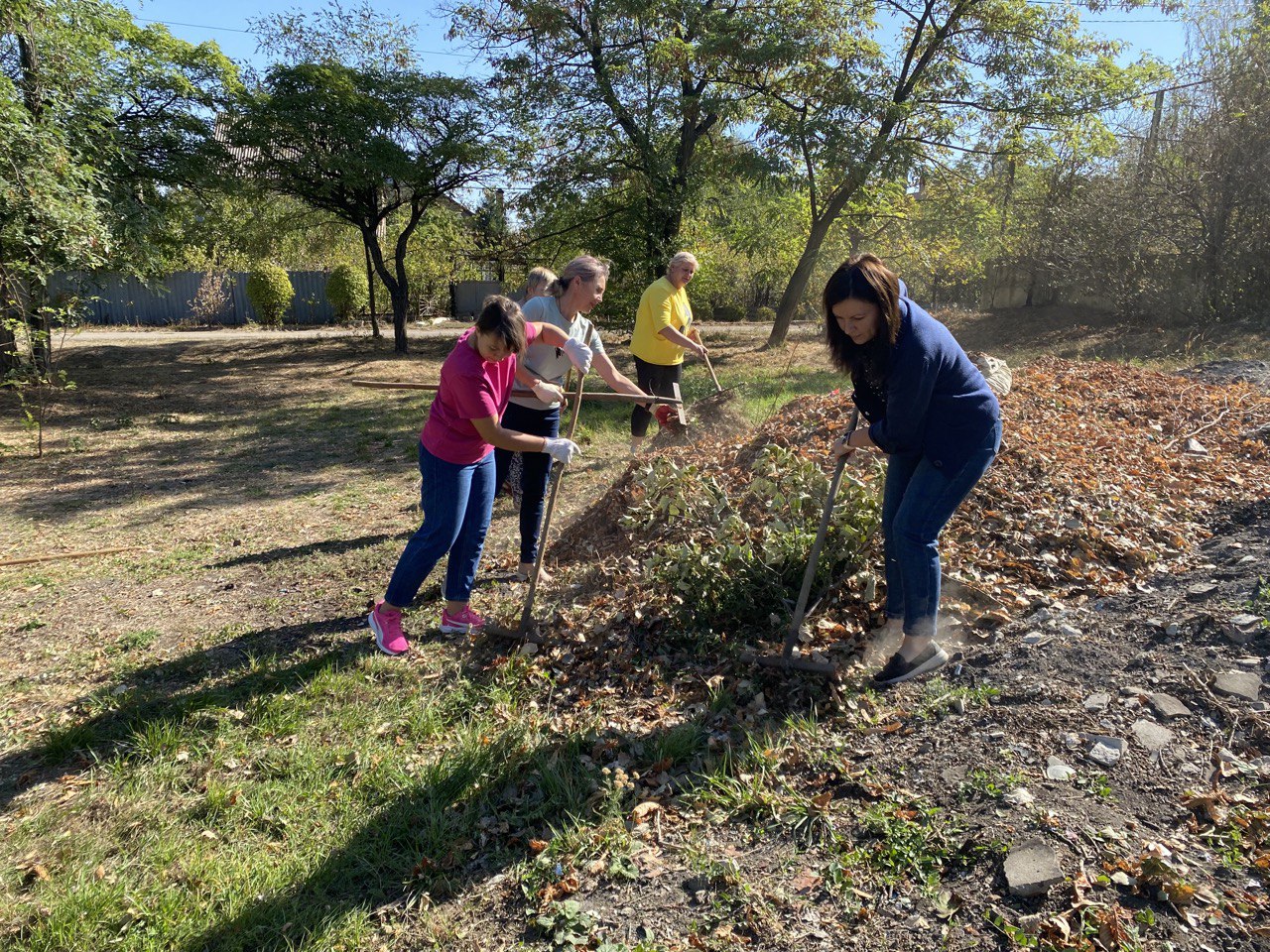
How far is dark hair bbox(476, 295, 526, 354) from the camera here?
3.31 m

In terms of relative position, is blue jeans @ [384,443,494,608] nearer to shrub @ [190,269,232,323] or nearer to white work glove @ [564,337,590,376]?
white work glove @ [564,337,590,376]

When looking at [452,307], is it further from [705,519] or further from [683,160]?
[705,519]

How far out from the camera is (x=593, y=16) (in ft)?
44.1

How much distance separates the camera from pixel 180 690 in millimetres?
3561

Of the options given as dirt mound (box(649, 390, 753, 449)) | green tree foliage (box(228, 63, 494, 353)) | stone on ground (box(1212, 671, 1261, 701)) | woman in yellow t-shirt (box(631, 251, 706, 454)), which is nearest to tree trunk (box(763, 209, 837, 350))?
green tree foliage (box(228, 63, 494, 353))

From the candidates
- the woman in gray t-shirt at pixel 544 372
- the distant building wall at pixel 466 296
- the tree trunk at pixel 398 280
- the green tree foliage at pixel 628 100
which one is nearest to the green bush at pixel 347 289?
the distant building wall at pixel 466 296

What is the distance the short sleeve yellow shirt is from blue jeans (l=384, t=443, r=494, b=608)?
300cm

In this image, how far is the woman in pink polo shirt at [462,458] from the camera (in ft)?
11.1

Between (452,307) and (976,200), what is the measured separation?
19.6 metres

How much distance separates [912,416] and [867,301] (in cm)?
46

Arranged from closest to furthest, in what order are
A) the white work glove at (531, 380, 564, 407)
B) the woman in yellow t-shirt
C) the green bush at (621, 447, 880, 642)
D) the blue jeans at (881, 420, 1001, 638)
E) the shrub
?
the blue jeans at (881, 420, 1001, 638), the green bush at (621, 447, 880, 642), the white work glove at (531, 380, 564, 407), the woman in yellow t-shirt, the shrub

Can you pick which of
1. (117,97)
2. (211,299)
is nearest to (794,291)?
(117,97)

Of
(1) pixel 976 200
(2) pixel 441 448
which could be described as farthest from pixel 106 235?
(1) pixel 976 200

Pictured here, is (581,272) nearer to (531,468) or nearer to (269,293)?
(531,468)
